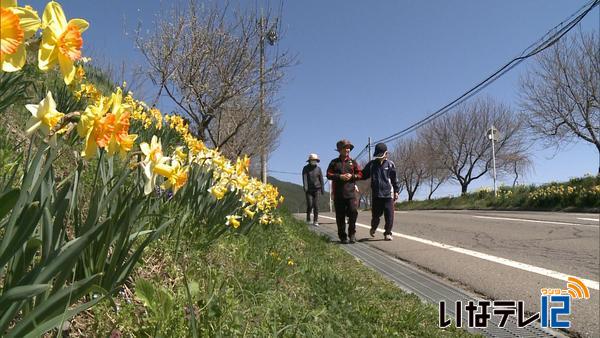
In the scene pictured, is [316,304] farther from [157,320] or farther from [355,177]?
[355,177]

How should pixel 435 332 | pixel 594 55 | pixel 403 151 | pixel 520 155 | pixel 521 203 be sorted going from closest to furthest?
pixel 435 332, pixel 521 203, pixel 594 55, pixel 520 155, pixel 403 151

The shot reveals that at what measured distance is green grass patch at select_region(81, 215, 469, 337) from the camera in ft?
5.34

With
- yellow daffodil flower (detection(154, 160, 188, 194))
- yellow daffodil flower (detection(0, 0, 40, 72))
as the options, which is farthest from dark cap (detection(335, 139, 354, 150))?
yellow daffodil flower (detection(0, 0, 40, 72))

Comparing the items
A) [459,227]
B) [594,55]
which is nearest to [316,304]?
[459,227]

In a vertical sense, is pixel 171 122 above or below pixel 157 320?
above

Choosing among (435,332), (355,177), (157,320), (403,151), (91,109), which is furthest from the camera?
(403,151)

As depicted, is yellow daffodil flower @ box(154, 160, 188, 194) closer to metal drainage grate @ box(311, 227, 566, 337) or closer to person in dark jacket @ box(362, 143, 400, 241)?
metal drainage grate @ box(311, 227, 566, 337)

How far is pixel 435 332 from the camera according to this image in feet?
8.03

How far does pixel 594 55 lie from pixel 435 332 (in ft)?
70.1

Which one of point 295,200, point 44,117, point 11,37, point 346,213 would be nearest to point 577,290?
point 346,213

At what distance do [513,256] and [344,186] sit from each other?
245 cm

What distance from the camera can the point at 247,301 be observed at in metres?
2.09

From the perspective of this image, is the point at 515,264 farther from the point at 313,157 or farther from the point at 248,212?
the point at 313,157

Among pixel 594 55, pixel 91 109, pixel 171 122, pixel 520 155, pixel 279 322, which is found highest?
pixel 594 55
